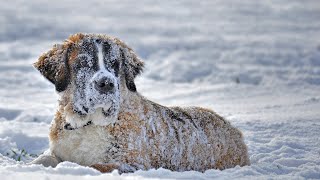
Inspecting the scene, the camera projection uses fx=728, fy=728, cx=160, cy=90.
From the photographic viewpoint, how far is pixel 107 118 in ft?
22.5

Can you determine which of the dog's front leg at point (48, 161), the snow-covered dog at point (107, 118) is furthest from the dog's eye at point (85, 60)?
the dog's front leg at point (48, 161)

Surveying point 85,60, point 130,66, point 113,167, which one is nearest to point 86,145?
point 113,167

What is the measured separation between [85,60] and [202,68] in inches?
407

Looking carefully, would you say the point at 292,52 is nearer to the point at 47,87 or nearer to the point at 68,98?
the point at 47,87

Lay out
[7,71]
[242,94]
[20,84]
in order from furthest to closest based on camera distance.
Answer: [7,71]
[20,84]
[242,94]

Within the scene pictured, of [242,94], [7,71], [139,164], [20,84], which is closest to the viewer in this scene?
[139,164]

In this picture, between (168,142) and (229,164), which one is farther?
(229,164)

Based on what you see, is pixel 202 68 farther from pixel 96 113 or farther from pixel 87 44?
pixel 96 113

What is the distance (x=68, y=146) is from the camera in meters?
7.04

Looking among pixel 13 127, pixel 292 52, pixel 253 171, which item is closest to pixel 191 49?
pixel 292 52

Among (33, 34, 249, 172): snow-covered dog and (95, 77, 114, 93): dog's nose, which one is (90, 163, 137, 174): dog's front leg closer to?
(33, 34, 249, 172): snow-covered dog

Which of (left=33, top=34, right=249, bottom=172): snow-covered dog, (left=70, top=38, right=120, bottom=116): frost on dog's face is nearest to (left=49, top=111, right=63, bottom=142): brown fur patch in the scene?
(left=33, top=34, right=249, bottom=172): snow-covered dog

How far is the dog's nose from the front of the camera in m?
6.68

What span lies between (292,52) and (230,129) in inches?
430
